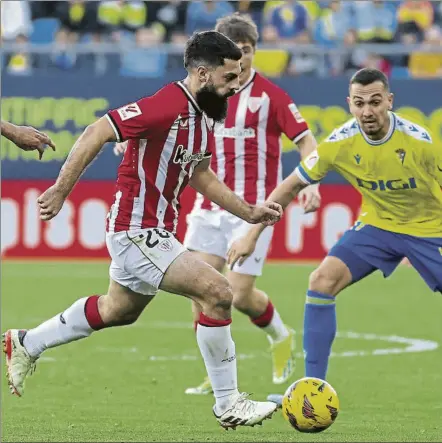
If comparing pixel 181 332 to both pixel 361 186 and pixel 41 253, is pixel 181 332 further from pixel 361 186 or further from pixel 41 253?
pixel 41 253

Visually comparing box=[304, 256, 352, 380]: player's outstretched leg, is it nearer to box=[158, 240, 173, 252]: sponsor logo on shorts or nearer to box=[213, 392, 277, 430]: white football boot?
box=[213, 392, 277, 430]: white football boot

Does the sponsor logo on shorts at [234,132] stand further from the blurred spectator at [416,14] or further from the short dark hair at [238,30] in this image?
the blurred spectator at [416,14]

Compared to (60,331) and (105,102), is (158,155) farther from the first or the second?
(105,102)

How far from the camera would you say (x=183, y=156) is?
22.1 ft

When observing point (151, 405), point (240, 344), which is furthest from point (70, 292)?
point (151, 405)

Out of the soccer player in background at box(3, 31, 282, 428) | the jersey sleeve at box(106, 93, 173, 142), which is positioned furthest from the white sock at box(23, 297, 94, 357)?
the jersey sleeve at box(106, 93, 173, 142)

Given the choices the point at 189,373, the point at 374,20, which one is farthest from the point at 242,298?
the point at 374,20

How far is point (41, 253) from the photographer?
716 inches

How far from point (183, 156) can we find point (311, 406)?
5.11 feet

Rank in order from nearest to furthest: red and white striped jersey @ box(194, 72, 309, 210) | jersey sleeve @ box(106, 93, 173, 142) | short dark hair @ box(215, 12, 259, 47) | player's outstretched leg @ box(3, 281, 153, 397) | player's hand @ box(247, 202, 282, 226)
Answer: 1. jersey sleeve @ box(106, 93, 173, 142)
2. player's hand @ box(247, 202, 282, 226)
3. player's outstretched leg @ box(3, 281, 153, 397)
4. short dark hair @ box(215, 12, 259, 47)
5. red and white striped jersey @ box(194, 72, 309, 210)

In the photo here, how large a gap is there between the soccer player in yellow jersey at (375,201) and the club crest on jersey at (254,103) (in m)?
1.54

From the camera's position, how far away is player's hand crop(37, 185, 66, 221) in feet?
20.5

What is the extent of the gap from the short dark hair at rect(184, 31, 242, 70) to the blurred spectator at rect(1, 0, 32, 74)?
39.4ft

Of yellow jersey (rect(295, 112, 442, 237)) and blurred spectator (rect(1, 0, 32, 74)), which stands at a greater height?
yellow jersey (rect(295, 112, 442, 237))
